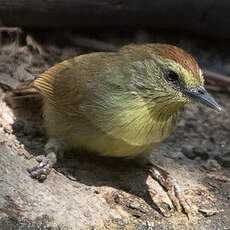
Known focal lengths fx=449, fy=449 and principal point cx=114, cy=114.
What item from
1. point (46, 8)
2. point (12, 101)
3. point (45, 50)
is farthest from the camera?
point (45, 50)

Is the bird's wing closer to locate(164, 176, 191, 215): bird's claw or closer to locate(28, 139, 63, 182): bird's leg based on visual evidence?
locate(28, 139, 63, 182): bird's leg

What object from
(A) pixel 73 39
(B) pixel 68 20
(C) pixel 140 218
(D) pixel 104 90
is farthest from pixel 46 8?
(C) pixel 140 218

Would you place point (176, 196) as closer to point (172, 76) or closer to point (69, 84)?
point (172, 76)

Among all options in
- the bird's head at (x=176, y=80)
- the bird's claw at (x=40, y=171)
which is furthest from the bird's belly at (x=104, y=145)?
the bird's head at (x=176, y=80)

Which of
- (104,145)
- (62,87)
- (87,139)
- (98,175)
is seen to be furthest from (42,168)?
(62,87)

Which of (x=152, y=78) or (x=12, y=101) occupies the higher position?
(x=152, y=78)

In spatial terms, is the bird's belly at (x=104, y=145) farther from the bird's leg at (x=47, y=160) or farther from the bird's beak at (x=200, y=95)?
the bird's beak at (x=200, y=95)

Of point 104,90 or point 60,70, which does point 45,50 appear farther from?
point 104,90
